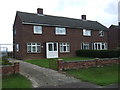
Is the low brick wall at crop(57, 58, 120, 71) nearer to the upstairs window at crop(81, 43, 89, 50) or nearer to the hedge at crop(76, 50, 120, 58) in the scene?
the hedge at crop(76, 50, 120, 58)

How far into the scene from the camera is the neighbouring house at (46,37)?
82.9ft

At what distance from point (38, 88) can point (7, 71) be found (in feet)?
12.6

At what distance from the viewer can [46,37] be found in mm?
27031

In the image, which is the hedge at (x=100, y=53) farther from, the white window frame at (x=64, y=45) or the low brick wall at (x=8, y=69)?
the low brick wall at (x=8, y=69)

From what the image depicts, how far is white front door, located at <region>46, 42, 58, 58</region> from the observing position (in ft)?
87.1

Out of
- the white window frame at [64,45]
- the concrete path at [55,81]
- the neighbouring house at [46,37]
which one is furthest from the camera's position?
the white window frame at [64,45]

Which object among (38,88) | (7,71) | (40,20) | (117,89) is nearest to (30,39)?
(40,20)

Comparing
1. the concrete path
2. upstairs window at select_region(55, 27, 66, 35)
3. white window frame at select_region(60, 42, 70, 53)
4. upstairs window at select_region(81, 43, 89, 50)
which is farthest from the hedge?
the concrete path

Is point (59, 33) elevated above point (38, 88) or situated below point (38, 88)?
above

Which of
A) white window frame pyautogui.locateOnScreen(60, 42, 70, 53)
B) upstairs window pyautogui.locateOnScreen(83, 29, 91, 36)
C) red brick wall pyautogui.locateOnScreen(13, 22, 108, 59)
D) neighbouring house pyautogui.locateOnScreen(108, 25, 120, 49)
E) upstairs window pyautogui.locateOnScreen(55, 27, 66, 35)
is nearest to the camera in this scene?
red brick wall pyautogui.locateOnScreen(13, 22, 108, 59)

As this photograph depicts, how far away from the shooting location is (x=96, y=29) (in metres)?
33.9

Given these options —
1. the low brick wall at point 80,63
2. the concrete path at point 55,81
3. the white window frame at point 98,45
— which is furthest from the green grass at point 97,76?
the white window frame at point 98,45

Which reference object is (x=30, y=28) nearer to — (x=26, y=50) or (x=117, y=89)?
(x=26, y=50)

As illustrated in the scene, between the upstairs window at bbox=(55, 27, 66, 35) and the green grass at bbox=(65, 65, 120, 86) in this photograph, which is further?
the upstairs window at bbox=(55, 27, 66, 35)
